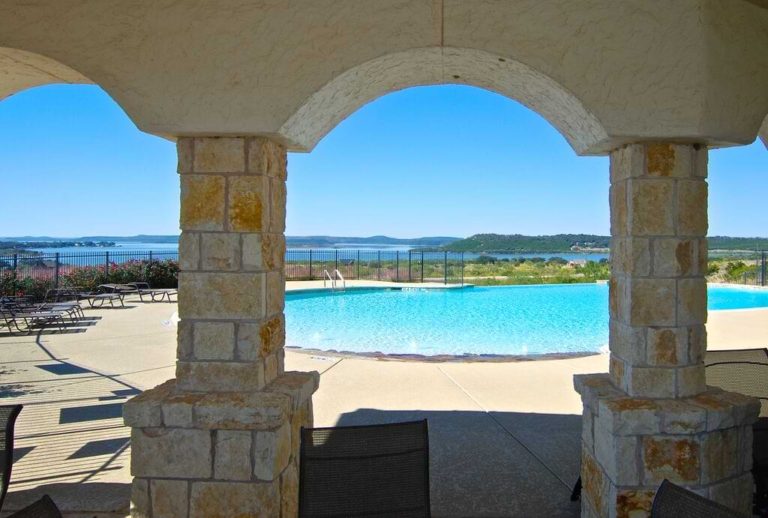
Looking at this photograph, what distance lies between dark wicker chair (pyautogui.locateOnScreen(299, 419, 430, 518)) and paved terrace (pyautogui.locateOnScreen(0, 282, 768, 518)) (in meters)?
1.06

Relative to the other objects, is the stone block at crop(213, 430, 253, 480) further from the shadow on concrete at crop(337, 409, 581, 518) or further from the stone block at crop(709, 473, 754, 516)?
the stone block at crop(709, 473, 754, 516)

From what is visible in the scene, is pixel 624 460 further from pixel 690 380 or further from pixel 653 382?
pixel 690 380

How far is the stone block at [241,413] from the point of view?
103 inches

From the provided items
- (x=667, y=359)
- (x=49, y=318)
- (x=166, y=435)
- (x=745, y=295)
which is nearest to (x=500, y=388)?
(x=667, y=359)

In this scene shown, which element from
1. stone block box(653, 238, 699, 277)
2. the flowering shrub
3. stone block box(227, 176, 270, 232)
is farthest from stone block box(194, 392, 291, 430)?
the flowering shrub

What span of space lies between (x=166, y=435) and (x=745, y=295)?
2023 cm

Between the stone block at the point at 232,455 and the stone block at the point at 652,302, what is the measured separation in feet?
6.88

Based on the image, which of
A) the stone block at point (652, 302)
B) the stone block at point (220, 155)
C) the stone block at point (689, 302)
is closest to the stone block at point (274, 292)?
the stone block at point (220, 155)

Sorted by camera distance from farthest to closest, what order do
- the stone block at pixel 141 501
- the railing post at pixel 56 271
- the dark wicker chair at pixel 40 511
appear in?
1. the railing post at pixel 56 271
2. the stone block at pixel 141 501
3. the dark wicker chair at pixel 40 511

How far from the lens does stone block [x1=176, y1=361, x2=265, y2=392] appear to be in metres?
2.76

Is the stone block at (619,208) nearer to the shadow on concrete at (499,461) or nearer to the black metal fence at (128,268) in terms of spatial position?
the shadow on concrete at (499,461)

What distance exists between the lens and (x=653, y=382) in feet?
9.16

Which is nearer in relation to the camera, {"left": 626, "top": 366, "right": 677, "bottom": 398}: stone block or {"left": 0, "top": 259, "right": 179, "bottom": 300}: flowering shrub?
{"left": 626, "top": 366, "right": 677, "bottom": 398}: stone block

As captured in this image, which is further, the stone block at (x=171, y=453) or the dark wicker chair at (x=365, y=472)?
the stone block at (x=171, y=453)
